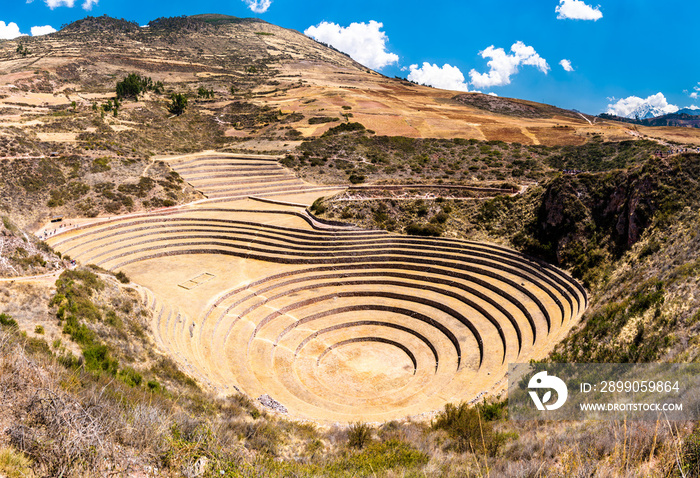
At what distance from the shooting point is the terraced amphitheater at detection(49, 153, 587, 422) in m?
16.1

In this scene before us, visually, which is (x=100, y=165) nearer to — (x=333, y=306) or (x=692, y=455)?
(x=333, y=306)

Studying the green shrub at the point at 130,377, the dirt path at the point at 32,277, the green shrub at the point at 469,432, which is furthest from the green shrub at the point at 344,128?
the green shrub at the point at 469,432

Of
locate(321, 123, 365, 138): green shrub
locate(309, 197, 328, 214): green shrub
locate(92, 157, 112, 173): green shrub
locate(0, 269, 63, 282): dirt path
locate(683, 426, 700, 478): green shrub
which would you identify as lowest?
locate(0, 269, 63, 282): dirt path

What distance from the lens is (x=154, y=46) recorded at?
132250mm

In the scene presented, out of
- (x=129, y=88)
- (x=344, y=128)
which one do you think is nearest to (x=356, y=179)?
(x=344, y=128)

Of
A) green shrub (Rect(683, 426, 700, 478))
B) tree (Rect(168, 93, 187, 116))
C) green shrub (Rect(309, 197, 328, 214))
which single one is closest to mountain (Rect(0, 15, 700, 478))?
green shrub (Rect(683, 426, 700, 478))

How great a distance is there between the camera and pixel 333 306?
2220 centimetres

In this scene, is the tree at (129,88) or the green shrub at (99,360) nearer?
the green shrub at (99,360)

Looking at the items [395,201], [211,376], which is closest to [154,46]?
[395,201]

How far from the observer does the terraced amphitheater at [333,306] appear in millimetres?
16062

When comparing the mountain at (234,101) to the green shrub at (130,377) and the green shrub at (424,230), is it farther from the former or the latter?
the green shrub at (130,377)

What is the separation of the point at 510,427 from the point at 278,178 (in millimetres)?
39178

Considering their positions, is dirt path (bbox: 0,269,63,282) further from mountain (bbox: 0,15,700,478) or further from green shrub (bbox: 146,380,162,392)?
green shrub (bbox: 146,380,162,392)

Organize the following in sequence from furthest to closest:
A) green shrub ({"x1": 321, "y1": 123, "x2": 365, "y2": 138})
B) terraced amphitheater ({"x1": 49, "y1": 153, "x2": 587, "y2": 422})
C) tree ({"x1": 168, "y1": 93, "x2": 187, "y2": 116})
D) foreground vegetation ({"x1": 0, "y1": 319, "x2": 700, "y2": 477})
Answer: tree ({"x1": 168, "y1": 93, "x2": 187, "y2": 116})
green shrub ({"x1": 321, "y1": 123, "x2": 365, "y2": 138})
terraced amphitheater ({"x1": 49, "y1": 153, "x2": 587, "y2": 422})
foreground vegetation ({"x1": 0, "y1": 319, "x2": 700, "y2": 477})
